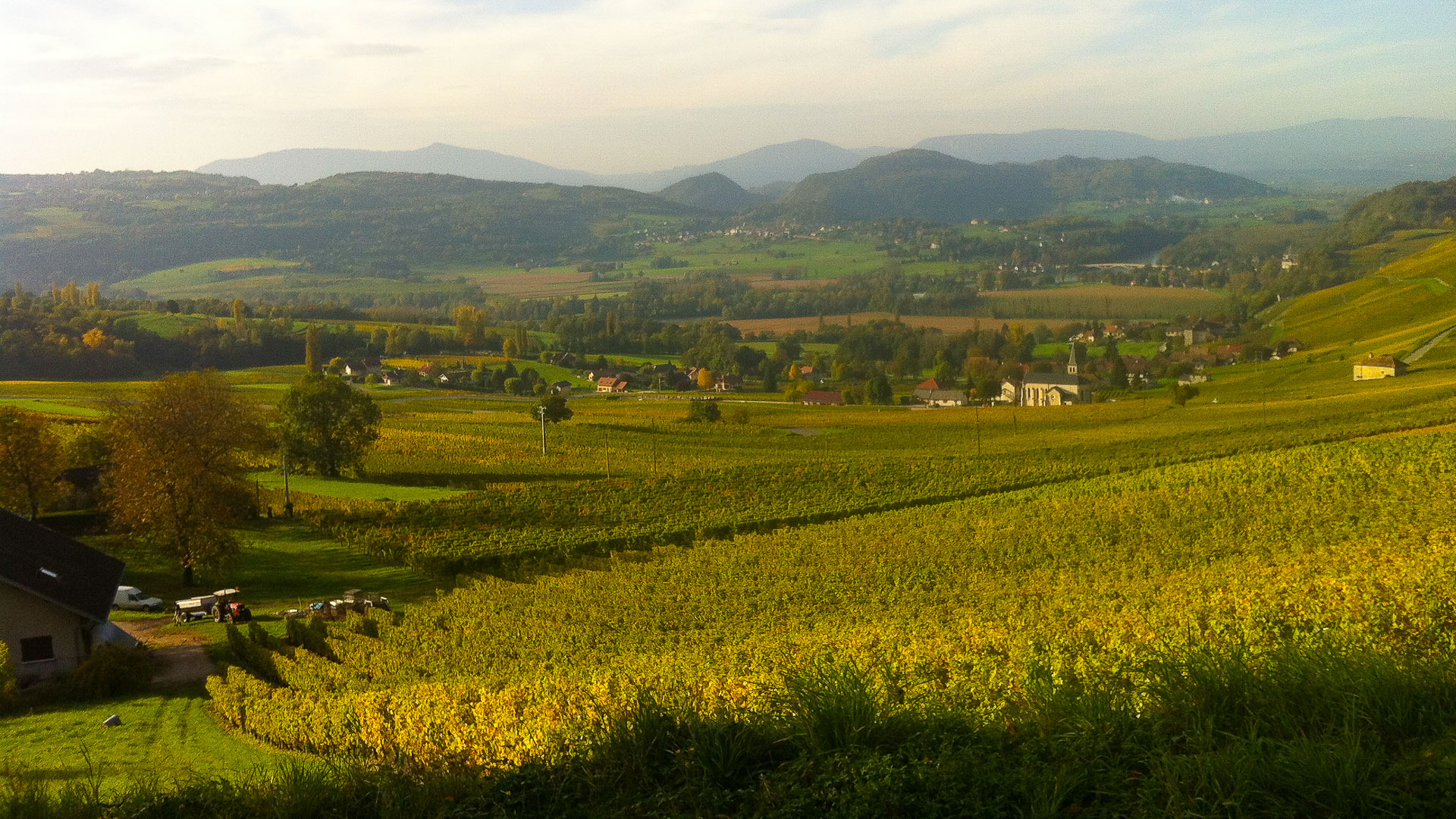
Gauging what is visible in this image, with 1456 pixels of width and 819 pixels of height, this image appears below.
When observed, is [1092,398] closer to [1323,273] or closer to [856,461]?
[856,461]

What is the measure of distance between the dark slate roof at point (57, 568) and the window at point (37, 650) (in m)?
0.83

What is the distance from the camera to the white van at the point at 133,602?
78.4 feet

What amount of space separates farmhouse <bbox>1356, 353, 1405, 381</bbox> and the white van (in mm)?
57551

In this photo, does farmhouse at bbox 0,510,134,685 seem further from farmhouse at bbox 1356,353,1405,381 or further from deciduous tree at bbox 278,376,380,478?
farmhouse at bbox 1356,353,1405,381

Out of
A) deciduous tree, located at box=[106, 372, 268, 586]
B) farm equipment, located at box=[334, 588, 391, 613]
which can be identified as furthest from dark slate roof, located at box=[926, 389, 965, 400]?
farm equipment, located at box=[334, 588, 391, 613]

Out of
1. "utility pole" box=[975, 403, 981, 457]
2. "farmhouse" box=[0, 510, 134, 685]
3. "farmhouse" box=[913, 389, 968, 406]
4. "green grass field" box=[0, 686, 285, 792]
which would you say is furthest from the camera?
"farmhouse" box=[913, 389, 968, 406]

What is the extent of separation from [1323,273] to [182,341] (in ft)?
363

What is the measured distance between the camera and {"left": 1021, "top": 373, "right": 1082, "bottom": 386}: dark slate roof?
7269cm

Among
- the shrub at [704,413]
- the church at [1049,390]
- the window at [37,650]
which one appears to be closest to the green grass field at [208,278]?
the shrub at [704,413]

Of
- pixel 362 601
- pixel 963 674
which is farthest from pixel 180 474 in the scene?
pixel 963 674

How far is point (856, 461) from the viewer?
43.3m

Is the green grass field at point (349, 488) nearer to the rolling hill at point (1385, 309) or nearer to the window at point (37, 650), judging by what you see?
the window at point (37, 650)

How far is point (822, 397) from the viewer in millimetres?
74938

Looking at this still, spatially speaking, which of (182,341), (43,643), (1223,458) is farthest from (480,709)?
(182,341)
